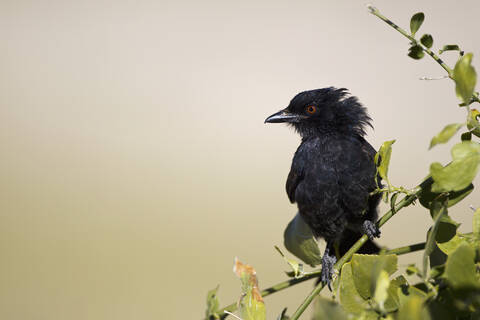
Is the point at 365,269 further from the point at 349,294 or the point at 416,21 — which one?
the point at 416,21

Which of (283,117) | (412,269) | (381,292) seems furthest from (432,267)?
(283,117)

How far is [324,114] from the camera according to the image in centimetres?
344

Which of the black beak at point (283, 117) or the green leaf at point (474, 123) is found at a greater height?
the black beak at point (283, 117)

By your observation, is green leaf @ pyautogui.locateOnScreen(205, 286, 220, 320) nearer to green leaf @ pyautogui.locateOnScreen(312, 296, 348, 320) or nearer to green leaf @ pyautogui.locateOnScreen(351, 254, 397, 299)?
green leaf @ pyautogui.locateOnScreen(351, 254, 397, 299)

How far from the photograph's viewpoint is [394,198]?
1057mm

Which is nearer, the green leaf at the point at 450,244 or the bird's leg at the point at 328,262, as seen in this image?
the green leaf at the point at 450,244

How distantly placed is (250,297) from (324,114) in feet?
8.60

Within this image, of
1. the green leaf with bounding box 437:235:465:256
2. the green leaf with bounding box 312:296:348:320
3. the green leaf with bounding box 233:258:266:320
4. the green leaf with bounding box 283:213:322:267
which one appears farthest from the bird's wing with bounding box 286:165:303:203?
the green leaf with bounding box 312:296:348:320

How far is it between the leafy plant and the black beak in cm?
246

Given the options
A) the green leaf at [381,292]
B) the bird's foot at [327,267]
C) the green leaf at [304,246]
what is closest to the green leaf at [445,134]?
the green leaf at [381,292]

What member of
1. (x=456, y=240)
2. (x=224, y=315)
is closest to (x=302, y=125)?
(x=224, y=315)

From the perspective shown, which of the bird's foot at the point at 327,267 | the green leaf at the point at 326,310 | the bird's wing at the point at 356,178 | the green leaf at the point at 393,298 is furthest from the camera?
the bird's wing at the point at 356,178

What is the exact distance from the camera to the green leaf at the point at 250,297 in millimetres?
958

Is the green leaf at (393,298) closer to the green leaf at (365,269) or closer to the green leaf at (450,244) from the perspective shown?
the green leaf at (365,269)
